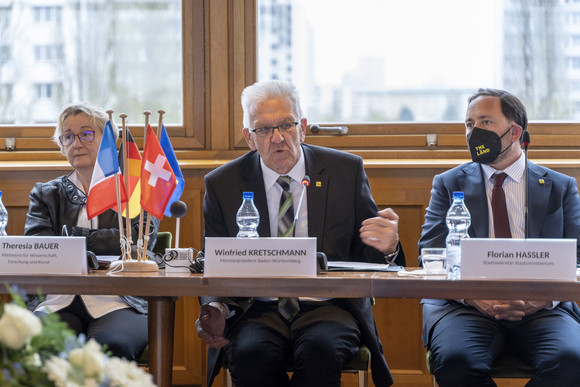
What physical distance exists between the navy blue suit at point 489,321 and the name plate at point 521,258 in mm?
486

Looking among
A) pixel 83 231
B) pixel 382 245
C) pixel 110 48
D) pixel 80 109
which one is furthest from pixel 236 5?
pixel 382 245

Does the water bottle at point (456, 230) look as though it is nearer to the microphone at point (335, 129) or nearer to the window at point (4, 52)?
the microphone at point (335, 129)

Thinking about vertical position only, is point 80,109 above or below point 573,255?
above

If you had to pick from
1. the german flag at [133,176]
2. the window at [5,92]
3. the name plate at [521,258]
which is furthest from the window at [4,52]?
the name plate at [521,258]

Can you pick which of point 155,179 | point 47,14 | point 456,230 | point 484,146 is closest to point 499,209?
point 484,146

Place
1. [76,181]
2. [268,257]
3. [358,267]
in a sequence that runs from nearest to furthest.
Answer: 1. [268,257]
2. [358,267]
3. [76,181]

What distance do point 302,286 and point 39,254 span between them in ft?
3.02

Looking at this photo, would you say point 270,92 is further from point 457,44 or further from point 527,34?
point 527,34

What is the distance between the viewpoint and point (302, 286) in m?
2.36

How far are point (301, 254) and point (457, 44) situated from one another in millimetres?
2223

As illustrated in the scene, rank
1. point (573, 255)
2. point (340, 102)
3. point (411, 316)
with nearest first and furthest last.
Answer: point (573, 255) < point (411, 316) < point (340, 102)

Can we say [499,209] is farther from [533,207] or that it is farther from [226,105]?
[226,105]

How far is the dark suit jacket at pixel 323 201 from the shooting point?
3.09m

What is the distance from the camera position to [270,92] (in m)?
3.19
